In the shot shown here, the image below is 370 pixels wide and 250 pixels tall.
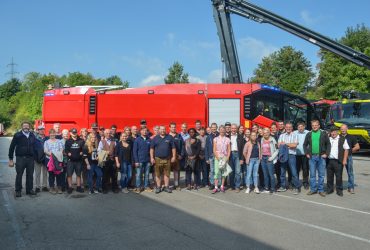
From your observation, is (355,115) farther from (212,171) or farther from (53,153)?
(53,153)

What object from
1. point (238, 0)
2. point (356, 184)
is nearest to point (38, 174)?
point (356, 184)

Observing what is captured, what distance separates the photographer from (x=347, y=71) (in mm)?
37156

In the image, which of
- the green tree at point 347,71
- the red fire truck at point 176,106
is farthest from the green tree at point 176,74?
the red fire truck at point 176,106

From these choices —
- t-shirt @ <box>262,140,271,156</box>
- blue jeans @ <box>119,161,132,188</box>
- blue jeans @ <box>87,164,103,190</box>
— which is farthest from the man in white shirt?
blue jeans @ <box>87,164,103,190</box>

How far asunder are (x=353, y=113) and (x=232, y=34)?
7.21m

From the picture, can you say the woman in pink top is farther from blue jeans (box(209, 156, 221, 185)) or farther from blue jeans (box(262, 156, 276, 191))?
blue jeans (box(262, 156, 276, 191))

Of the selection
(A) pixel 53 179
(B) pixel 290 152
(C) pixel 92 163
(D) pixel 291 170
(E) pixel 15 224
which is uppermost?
(B) pixel 290 152

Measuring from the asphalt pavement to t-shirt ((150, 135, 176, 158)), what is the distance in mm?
1025

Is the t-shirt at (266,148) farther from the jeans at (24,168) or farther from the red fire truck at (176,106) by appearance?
the jeans at (24,168)

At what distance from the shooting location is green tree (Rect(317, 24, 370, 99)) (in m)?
36.1

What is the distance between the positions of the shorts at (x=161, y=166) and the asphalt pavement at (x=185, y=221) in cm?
64

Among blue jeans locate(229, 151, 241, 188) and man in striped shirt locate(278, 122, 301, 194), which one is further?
blue jeans locate(229, 151, 241, 188)

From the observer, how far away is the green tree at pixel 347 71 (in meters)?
36.1

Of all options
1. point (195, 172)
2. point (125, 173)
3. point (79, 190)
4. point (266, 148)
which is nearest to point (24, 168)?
point (79, 190)
